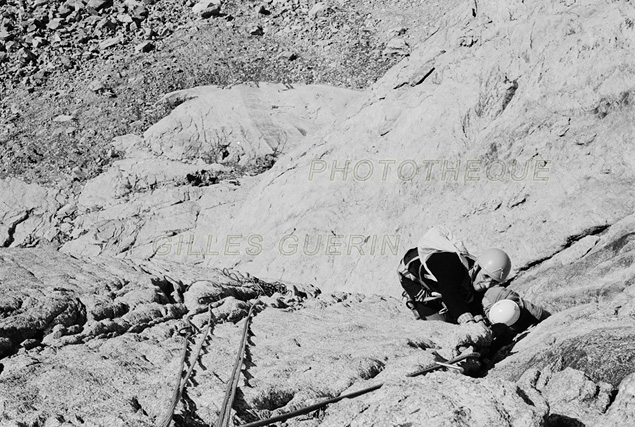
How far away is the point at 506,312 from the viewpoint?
22.3 ft

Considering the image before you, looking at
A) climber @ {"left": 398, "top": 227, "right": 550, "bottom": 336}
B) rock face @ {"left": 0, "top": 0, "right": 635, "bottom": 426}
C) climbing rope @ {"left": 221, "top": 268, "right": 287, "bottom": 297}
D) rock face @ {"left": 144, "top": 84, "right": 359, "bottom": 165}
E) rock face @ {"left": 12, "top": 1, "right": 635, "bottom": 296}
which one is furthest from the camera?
rock face @ {"left": 144, "top": 84, "right": 359, "bottom": 165}

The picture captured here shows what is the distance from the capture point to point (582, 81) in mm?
9125

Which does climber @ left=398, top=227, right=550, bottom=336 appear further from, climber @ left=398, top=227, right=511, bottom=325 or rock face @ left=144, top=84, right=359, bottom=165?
rock face @ left=144, top=84, right=359, bottom=165

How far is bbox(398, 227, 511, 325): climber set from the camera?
23.2 feet

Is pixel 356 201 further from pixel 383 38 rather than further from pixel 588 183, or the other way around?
pixel 383 38

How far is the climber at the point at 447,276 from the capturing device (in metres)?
7.07

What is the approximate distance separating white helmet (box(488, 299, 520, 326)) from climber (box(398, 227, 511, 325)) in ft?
0.63

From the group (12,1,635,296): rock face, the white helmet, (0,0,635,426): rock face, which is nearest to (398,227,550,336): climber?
the white helmet

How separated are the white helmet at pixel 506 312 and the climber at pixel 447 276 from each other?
19cm

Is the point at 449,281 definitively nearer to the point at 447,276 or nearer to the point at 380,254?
the point at 447,276

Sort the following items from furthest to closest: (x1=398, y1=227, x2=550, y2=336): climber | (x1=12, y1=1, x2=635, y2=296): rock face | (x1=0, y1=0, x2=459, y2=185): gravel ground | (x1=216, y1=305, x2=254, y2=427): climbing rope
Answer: (x1=0, y1=0, x2=459, y2=185): gravel ground → (x1=12, y1=1, x2=635, y2=296): rock face → (x1=398, y1=227, x2=550, y2=336): climber → (x1=216, y1=305, x2=254, y2=427): climbing rope

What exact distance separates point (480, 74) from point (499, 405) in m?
8.29

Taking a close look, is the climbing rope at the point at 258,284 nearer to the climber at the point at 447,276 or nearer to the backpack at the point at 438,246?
the climber at the point at 447,276

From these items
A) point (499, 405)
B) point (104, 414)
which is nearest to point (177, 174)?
point (104, 414)
